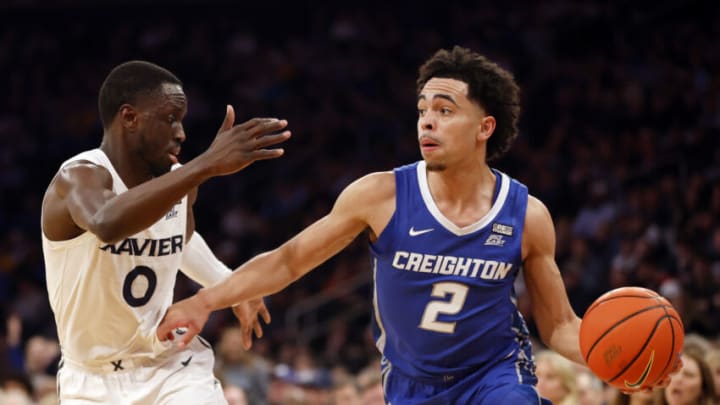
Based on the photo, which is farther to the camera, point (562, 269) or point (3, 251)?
point (3, 251)

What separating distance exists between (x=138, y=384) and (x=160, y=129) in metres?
1.10

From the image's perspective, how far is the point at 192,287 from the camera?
44.8ft

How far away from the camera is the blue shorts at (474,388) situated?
159 inches

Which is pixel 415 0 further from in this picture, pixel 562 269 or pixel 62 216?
pixel 62 216

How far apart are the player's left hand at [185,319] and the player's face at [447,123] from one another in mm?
1172

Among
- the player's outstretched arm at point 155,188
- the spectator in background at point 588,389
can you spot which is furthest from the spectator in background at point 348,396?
the player's outstretched arm at point 155,188

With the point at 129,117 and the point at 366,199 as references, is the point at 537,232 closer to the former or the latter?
the point at 366,199

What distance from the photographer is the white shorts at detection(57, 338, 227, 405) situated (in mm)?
4102

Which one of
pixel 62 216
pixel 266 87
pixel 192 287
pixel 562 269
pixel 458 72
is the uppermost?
pixel 458 72

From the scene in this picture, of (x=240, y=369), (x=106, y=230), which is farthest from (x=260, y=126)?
(x=240, y=369)

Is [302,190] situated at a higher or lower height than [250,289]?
lower

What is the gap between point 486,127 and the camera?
4426 millimetres

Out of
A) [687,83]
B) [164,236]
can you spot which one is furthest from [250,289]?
[687,83]

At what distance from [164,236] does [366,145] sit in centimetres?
1080
